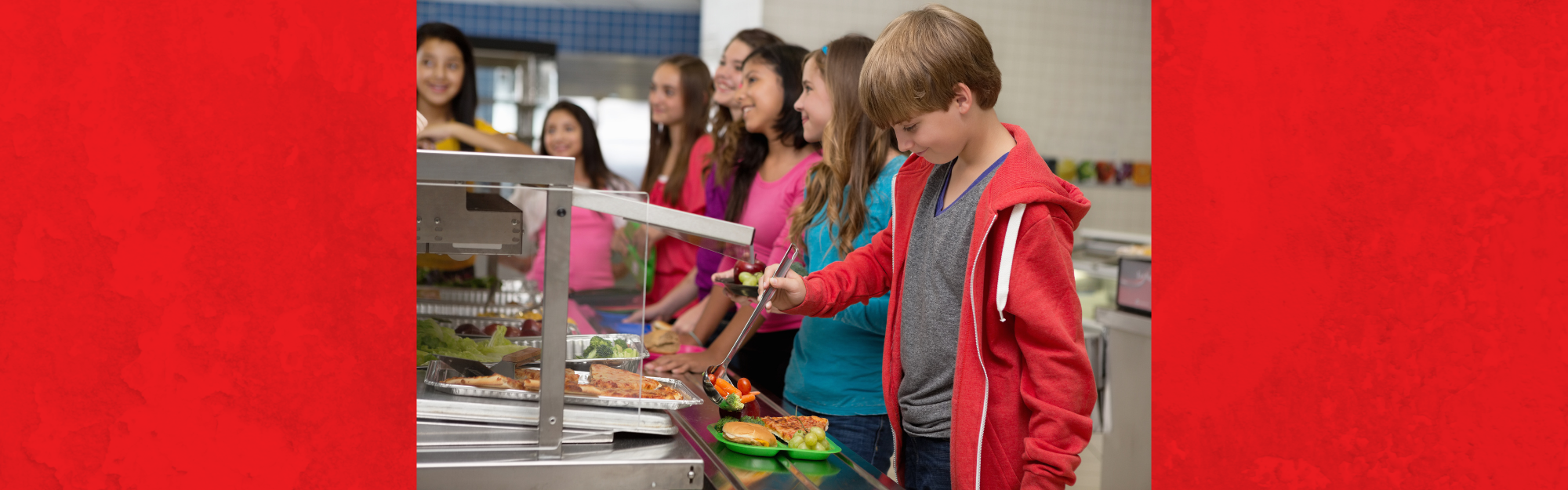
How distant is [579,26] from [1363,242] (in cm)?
631

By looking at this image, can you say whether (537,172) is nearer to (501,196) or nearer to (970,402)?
(501,196)

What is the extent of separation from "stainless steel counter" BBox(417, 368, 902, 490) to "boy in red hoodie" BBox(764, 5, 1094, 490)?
146 millimetres

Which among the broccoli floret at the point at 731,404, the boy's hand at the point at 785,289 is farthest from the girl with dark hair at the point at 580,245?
the broccoli floret at the point at 731,404

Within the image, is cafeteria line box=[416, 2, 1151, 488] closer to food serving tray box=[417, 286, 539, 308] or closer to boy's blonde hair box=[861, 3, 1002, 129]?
food serving tray box=[417, 286, 539, 308]

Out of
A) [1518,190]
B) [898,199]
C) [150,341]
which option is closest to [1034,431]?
[898,199]

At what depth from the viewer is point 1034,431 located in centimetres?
122

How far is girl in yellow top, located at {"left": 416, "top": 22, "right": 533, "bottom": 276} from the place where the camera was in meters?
2.82

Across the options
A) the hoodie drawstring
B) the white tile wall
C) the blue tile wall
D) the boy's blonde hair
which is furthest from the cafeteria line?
the blue tile wall

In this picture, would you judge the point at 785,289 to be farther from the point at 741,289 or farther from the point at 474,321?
the point at 474,321

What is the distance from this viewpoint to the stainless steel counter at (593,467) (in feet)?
3.67

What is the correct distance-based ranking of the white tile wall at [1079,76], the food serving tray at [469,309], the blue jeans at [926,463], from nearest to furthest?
the blue jeans at [926,463] < the food serving tray at [469,309] < the white tile wall at [1079,76]

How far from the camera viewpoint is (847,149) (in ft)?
6.07

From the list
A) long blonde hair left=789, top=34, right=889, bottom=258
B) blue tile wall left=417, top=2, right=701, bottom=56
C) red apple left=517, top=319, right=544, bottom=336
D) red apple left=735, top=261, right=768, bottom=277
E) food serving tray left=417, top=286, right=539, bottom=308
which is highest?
blue tile wall left=417, top=2, right=701, bottom=56

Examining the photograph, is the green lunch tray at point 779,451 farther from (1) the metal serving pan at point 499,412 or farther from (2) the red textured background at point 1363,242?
(2) the red textured background at point 1363,242
